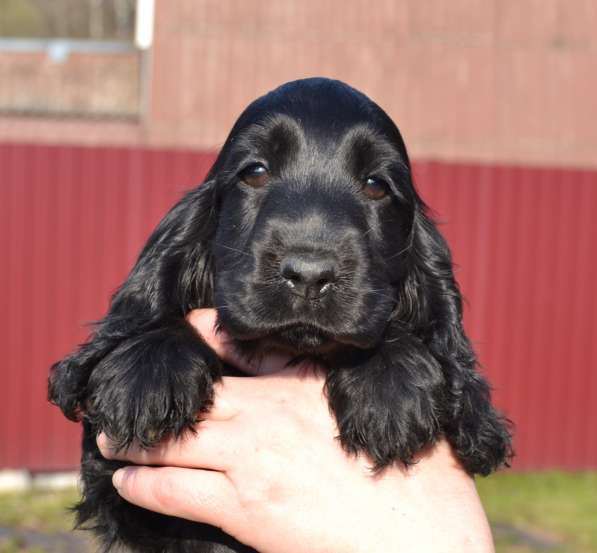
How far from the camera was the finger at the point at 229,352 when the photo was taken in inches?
102

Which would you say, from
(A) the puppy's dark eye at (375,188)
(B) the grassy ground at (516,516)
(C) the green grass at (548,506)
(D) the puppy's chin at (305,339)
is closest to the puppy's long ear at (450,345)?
(A) the puppy's dark eye at (375,188)

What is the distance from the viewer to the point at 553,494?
8.32 m

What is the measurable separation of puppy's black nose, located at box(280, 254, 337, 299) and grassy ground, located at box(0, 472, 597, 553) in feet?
13.6

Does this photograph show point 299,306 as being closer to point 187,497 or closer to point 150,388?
point 150,388

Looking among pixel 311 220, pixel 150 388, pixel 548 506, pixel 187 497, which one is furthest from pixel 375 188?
pixel 548 506

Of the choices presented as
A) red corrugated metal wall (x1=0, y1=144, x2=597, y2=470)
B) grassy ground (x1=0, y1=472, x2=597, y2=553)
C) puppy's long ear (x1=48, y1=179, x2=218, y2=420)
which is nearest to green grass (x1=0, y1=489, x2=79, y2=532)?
grassy ground (x1=0, y1=472, x2=597, y2=553)

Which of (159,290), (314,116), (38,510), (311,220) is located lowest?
(38,510)

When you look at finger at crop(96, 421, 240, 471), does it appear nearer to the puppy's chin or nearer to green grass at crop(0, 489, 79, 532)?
the puppy's chin

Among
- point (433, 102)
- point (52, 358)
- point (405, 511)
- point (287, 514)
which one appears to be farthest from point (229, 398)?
point (433, 102)

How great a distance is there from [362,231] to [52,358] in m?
6.13

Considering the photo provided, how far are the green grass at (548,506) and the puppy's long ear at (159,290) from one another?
4.52m

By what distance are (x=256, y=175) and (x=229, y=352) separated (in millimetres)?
483

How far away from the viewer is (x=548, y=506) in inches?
309

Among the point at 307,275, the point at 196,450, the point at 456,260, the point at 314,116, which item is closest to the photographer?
the point at 307,275
